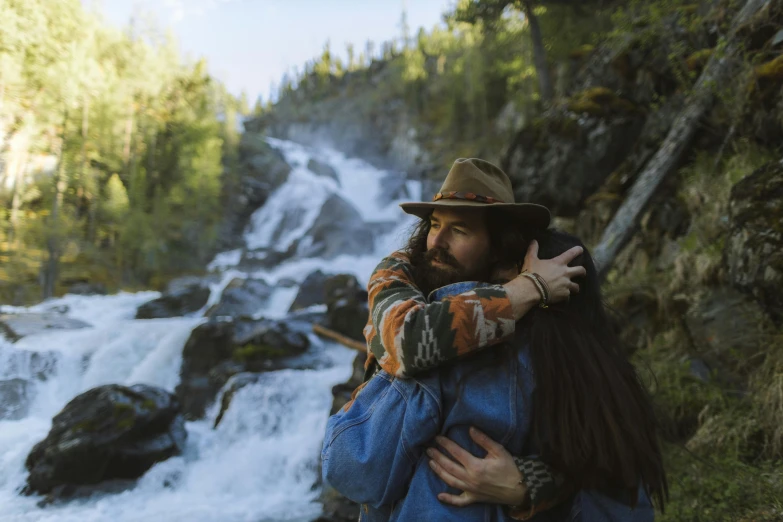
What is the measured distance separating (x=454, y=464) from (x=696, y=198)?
5.04 metres

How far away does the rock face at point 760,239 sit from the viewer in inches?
114

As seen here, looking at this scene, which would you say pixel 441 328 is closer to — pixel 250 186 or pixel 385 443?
pixel 385 443

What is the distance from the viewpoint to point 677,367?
3904 mm

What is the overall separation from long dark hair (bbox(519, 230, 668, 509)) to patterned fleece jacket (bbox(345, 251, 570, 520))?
7 centimetres

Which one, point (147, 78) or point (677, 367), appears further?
point (147, 78)

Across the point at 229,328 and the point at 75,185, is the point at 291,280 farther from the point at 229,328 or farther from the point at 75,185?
the point at 75,185

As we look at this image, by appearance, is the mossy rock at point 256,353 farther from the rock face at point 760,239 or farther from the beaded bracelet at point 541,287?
the beaded bracelet at point 541,287

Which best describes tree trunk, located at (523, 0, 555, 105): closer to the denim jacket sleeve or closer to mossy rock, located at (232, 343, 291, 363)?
mossy rock, located at (232, 343, 291, 363)

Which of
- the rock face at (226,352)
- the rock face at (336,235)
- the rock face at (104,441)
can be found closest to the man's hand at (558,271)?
the rock face at (104,441)

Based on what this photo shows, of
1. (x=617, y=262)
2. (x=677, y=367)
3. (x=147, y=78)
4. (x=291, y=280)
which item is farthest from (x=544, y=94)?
(x=147, y=78)

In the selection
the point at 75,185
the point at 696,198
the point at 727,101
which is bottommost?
the point at 696,198

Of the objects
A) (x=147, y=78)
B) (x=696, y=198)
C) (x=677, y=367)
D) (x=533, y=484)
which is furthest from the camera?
(x=147, y=78)

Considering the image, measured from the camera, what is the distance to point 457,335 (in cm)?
119

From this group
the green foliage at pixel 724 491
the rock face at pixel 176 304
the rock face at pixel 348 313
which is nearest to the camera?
the green foliage at pixel 724 491
